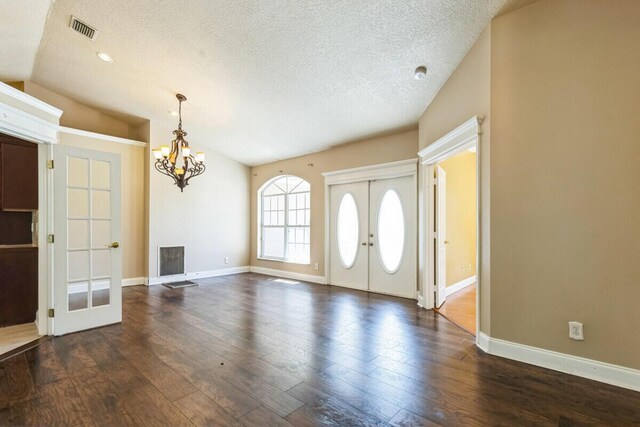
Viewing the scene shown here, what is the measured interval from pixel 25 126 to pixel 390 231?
5.00m

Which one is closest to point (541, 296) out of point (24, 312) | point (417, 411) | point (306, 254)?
point (417, 411)

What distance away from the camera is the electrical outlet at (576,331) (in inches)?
94.1

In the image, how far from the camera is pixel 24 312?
11.8ft

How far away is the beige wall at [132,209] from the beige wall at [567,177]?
631cm

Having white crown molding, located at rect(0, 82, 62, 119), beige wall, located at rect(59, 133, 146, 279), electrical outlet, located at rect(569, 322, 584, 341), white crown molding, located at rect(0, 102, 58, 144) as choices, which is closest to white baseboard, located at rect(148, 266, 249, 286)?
beige wall, located at rect(59, 133, 146, 279)

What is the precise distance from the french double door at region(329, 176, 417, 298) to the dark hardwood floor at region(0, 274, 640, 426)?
1.37 metres

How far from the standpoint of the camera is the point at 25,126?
2920mm

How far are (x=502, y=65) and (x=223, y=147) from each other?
5.72m

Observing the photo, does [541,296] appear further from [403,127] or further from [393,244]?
[403,127]

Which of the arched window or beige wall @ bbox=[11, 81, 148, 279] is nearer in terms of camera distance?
beige wall @ bbox=[11, 81, 148, 279]

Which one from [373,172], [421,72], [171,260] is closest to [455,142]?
[421,72]

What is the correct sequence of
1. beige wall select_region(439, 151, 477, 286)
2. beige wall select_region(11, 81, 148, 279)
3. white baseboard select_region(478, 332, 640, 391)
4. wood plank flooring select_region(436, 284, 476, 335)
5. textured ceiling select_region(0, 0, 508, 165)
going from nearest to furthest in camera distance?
1. white baseboard select_region(478, 332, 640, 391)
2. textured ceiling select_region(0, 0, 508, 165)
3. wood plank flooring select_region(436, 284, 476, 335)
4. beige wall select_region(439, 151, 477, 286)
5. beige wall select_region(11, 81, 148, 279)

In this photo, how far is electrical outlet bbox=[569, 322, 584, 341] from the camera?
2391 millimetres

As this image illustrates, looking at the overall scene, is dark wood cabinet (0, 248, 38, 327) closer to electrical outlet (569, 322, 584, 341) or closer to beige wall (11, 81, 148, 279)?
beige wall (11, 81, 148, 279)
